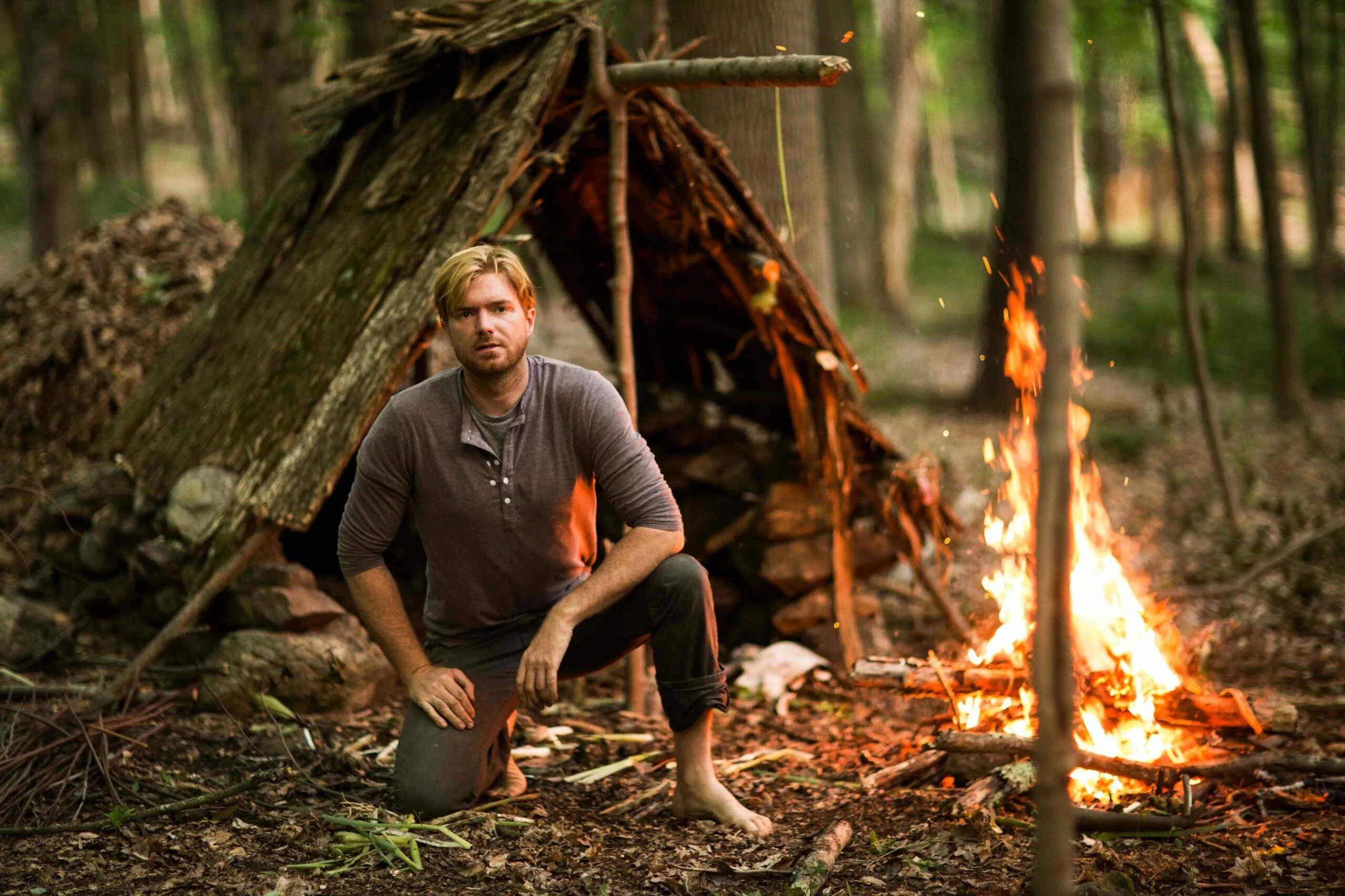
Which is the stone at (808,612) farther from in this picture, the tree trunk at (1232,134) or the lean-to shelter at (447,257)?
the tree trunk at (1232,134)

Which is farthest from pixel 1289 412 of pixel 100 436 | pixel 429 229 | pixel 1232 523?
pixel 100 436

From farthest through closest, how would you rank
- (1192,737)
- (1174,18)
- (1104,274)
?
1. (1104,274)
2. (1174,18)
3. (1192,737)

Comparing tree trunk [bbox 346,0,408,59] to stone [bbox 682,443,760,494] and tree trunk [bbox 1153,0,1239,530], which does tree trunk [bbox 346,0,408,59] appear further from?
tree trunk [bbox 1153,0,1239,530]

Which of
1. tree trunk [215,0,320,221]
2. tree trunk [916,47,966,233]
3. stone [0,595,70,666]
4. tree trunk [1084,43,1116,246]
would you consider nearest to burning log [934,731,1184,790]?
stone [0,595,70,666]

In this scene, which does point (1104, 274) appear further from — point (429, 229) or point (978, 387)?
point (429, 229)

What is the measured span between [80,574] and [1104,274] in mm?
16606

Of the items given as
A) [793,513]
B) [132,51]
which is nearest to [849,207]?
[793,513]

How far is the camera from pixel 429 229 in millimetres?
4133

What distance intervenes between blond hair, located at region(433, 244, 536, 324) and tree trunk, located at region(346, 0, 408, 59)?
5.80 meters

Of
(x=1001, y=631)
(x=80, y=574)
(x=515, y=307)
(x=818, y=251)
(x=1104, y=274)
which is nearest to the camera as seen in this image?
(x=515, y=307)

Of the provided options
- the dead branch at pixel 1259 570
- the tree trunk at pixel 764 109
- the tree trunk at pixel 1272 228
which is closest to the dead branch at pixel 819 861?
the dead branch at pixel 1259 570

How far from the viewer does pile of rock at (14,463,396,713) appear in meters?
3.99

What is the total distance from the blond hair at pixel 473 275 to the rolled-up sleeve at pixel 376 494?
1.13 ft

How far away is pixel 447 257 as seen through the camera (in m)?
3.87
